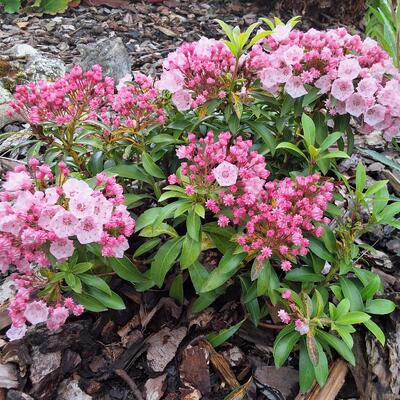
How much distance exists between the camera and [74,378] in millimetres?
2164

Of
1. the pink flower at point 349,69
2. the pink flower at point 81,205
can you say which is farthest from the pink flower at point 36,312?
the pink flower at point 349,69

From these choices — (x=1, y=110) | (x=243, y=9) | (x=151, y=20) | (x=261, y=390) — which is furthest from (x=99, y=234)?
(x=243, y=9)

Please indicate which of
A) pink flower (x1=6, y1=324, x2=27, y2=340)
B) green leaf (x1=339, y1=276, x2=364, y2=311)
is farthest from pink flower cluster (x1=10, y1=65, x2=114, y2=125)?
green leaf (x1=339, y1=276, x2=364, y2=311)

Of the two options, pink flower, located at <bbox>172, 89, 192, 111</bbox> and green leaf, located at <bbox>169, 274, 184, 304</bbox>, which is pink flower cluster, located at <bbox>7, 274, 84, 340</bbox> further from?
pink flower, located at <bbox>172, 89, 192, 111</bbox>

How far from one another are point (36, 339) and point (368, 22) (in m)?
5.20

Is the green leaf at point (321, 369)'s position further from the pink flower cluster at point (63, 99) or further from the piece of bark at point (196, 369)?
the pink flower cluster at point (63, 99)

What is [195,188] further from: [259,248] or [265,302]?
[265,302]

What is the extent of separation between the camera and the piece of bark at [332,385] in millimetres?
2061

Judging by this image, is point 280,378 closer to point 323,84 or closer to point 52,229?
point 52,229

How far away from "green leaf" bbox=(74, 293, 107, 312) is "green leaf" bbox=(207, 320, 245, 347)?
1.77 ft

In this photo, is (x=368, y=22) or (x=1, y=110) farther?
(x=368, y=22)

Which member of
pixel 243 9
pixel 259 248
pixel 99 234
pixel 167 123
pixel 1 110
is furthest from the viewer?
pixel 243 9

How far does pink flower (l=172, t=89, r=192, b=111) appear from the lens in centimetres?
225

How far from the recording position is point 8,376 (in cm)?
211
